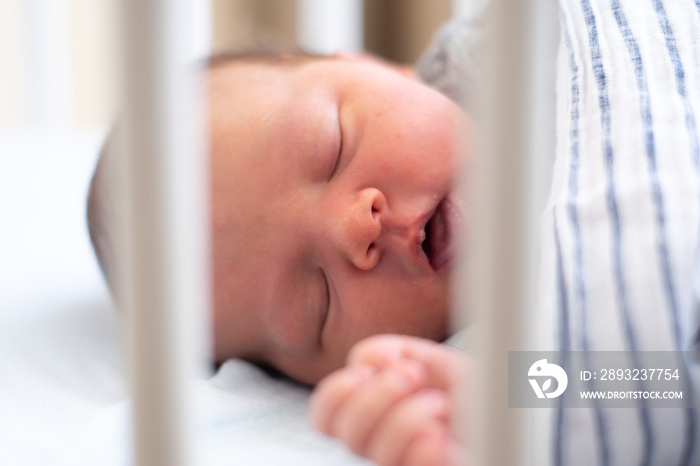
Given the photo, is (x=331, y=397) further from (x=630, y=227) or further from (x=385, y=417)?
(x=630, y=227)

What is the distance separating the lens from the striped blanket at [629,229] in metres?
0.39

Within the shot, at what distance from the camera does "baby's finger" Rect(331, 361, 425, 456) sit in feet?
1.03

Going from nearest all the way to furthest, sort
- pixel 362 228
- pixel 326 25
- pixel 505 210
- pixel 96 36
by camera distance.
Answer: pixel 505 210 → pixel 362 228 → pixel 326 25 → pixel 96 36

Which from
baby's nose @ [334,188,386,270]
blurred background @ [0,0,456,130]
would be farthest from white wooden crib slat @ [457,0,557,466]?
blurred background @ [0,0,456,130]

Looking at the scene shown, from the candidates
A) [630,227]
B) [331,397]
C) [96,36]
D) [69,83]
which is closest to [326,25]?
[69,83]

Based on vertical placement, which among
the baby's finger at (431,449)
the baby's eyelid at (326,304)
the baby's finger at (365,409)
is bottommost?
the baby's eyelid at (326,304)

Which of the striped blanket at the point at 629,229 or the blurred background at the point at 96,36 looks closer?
the striped blanket at the point at 629,229

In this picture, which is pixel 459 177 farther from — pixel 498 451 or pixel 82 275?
pixel 82 275

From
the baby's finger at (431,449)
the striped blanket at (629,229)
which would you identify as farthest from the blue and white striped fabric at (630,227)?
the baby's finger at (431,449)

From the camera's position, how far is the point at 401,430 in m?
0.32

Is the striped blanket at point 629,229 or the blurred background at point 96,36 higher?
the blurred background at point 96,36

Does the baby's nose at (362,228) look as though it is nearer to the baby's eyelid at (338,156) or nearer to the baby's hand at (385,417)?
the baby's eyelid at (338,156)

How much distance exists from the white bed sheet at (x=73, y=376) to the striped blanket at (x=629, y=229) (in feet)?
0.55

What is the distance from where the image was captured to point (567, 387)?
39cm
